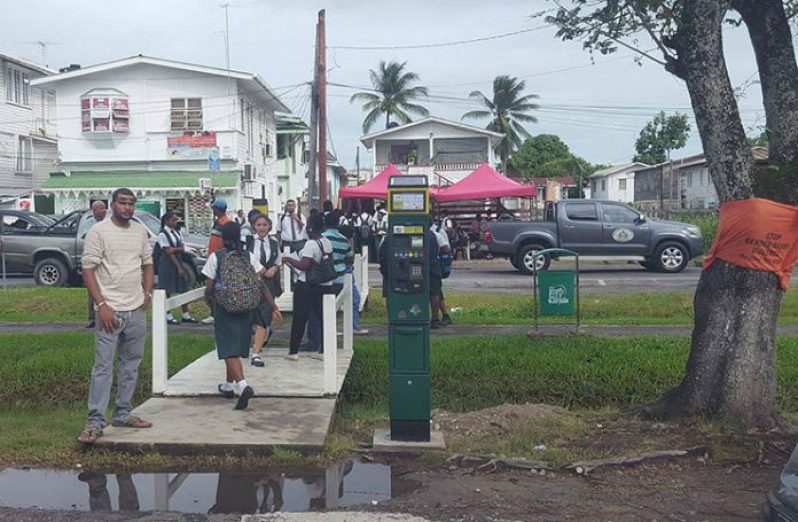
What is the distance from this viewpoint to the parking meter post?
22.2 ft

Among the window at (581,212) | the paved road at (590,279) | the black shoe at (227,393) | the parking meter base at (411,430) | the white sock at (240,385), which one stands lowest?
the parking meter base at (411,430)

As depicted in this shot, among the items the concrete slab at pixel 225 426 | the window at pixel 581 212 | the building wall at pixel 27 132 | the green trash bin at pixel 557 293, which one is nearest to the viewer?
the concrete slab at pixel 225 426

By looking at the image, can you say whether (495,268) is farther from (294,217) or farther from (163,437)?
(163,437)

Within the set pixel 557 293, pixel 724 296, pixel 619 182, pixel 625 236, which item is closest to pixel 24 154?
pixel 625 236

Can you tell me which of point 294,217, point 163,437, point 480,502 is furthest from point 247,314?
point 294,217

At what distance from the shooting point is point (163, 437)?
654 centimetres

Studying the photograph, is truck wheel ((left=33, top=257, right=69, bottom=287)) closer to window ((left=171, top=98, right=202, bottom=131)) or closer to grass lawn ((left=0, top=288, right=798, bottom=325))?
grass lawn ((left=0, top=288, right=798, bottom=325))

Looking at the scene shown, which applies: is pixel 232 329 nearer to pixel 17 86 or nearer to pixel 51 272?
pixel 51 272

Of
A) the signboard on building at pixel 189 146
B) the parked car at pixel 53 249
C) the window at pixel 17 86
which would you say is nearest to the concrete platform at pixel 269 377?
the parked car at pixel 53 249

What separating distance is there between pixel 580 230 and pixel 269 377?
14838mm

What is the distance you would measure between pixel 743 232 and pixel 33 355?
24.8ft

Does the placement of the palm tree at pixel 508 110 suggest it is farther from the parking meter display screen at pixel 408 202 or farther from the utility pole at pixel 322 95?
the parking meter display screen at pixel 408 202

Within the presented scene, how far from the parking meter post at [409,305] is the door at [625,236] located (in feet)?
51.7

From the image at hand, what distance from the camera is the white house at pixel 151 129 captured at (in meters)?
33.1
